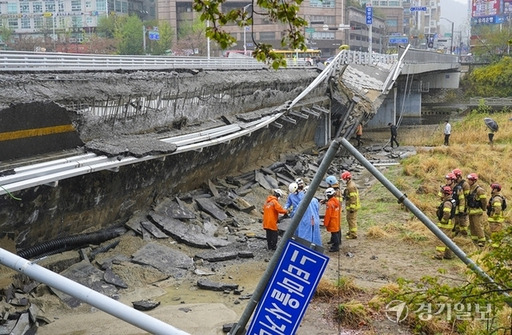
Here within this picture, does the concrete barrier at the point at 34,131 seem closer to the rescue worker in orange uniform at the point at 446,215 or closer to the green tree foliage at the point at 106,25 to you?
the rescue worker in orange uniform at the point at 446,215

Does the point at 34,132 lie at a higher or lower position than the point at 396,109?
higher

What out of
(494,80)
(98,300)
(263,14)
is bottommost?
(494,80)

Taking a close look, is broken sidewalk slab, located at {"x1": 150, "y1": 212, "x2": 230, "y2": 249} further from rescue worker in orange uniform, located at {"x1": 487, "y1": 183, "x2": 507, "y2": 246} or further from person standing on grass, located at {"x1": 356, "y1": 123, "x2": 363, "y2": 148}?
person standing on grass, located at {"x1": 356, "y1": 123, "x2": 363, "y2": 148}

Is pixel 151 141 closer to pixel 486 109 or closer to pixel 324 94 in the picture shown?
pixel 324 94

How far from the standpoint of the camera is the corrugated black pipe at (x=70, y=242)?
37.1 ft

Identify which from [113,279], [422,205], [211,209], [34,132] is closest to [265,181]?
[211,209]

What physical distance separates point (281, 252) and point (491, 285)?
1.70 metres

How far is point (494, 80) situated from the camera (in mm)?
60656

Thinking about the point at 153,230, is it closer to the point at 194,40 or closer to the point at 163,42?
the point at 163,42

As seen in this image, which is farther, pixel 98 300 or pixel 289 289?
pixel 289 289

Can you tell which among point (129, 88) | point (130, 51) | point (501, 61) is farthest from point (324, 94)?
point (501, 61)

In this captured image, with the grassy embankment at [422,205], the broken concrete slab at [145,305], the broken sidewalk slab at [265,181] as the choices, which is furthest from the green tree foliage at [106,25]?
the broken concrete slab at [145,305]

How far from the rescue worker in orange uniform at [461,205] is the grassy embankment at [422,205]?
0.25 m

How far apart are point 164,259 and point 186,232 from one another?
179cm
